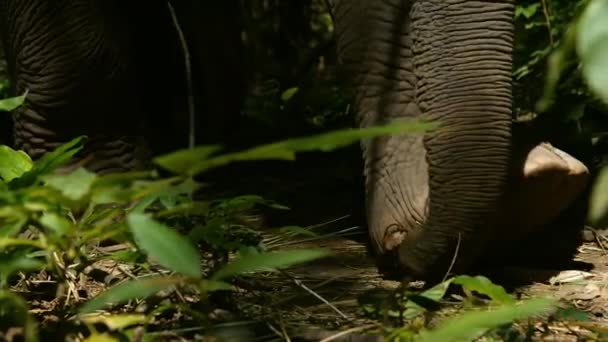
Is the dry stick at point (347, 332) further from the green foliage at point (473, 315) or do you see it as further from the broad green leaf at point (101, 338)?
the broad green leaf at point (101, 338)

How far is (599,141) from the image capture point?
389cm

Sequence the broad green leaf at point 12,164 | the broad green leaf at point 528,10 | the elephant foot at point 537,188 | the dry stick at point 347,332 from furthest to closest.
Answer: the broad green leaf at point 528,10 < the broad green leaf at point 12,164 < the elephant foot at point 537,188 < the dry stick at point 347,332

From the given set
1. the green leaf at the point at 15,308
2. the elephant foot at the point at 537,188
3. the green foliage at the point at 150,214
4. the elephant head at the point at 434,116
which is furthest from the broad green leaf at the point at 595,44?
the elephant foot at the point at 537,188

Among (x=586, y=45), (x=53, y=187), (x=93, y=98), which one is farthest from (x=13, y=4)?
(x=586, y=45)

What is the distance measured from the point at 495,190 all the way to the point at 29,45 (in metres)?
1.64

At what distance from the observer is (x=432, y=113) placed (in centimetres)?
271

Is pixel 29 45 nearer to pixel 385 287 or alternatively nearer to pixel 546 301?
pixel 385 287

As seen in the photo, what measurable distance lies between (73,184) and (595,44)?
0.67m

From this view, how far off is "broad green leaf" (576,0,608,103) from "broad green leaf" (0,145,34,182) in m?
1.92

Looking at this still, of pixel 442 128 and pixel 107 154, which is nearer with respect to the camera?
pixel 442 128

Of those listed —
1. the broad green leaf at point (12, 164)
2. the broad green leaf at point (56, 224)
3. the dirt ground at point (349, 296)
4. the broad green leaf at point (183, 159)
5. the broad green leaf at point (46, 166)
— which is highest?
the broad green leaf at point (183, 159)

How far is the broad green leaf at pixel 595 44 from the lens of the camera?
4.02 feet

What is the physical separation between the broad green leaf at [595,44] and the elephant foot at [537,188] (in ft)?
4.75

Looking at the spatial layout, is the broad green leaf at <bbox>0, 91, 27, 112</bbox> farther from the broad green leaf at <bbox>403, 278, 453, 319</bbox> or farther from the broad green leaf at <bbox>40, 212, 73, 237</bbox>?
the broad green leaf at <bbox>40, 212, 73, 237</bbox>
